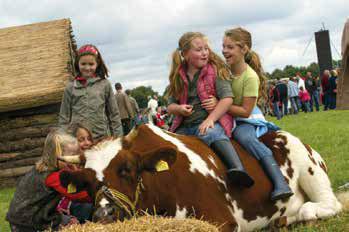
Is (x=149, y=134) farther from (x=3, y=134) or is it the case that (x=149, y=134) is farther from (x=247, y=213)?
(x=3, y=134)

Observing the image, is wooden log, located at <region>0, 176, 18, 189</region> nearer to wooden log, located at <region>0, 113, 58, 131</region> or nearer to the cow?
wooden log, located at <region>0, 113, 58, 131</region>

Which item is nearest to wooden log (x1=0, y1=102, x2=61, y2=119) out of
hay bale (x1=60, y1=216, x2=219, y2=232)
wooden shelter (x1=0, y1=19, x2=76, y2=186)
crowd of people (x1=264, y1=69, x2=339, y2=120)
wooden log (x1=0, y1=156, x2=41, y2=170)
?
wooden shelter (x1=0, y1=19, x2=76, y2=186)

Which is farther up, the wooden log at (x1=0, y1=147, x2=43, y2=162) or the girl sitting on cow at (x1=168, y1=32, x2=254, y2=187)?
the girl sitting on cow at (x1=168, y1=32, x2=254, y2=187)

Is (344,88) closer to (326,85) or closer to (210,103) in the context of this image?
(210,103)

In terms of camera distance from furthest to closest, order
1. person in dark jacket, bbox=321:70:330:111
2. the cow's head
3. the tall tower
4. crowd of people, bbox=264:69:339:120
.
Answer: the tall tower → person in dark jacket, bbox=321:70:330:111 → crowd of people, bbox=264:69:339:120 → the cow's head

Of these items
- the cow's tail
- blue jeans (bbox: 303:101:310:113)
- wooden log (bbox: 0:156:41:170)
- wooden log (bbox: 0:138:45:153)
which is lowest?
blue jeans (bbox: 303:101:310:113)

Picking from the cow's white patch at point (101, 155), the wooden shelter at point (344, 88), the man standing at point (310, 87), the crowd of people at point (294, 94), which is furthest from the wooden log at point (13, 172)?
the man standing at point (310, 87)

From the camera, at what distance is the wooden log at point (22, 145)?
42.0 feet

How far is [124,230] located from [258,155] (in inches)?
91.4

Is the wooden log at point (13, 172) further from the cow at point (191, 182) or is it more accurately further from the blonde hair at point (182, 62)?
the cow at point (191, 182)

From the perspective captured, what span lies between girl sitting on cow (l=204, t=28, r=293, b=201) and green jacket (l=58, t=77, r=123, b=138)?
1.84m

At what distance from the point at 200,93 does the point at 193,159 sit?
0.79m

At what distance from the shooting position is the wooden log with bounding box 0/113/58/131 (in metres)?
12.8

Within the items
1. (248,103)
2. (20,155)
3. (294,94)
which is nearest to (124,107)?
(20,155)
